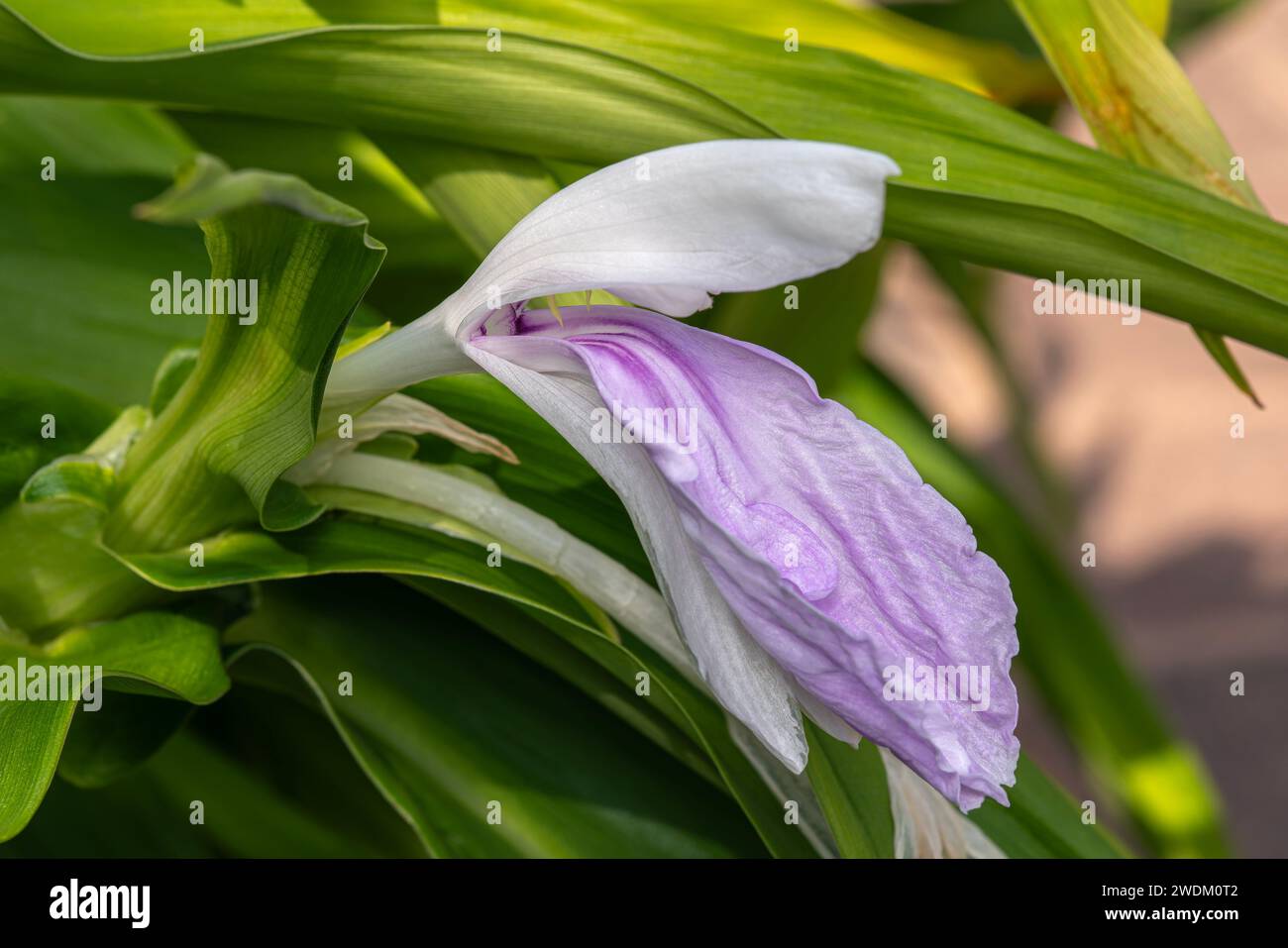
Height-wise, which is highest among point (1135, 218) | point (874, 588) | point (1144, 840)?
point (1135, 218)

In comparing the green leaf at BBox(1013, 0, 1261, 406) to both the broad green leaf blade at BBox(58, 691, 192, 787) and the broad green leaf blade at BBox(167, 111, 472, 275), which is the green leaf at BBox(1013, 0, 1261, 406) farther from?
the broad green leaf blade at BBox(58, 691, 192, 787)

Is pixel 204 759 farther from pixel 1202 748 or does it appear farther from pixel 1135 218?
pixel 1202 748

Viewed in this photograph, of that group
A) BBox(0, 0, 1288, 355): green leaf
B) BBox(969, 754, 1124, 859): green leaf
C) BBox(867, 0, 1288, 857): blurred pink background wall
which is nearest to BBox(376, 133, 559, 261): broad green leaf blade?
BBox(0, 0, 1288, 355): green leaf

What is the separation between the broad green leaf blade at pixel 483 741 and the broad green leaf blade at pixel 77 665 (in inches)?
1.8

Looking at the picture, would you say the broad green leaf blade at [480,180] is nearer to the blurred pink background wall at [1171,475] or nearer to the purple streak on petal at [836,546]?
the purple streak on petal at [836,546]

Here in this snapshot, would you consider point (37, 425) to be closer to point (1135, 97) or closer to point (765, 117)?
point (765, 117)

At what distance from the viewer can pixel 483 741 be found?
421 mm

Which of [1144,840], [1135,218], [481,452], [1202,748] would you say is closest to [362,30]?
[481,452]

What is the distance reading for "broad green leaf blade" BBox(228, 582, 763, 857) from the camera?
41cm

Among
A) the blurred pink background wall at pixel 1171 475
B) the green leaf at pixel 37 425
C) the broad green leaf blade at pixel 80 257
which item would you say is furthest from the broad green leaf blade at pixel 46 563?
the blurred pink background wall at pixel 1171 475

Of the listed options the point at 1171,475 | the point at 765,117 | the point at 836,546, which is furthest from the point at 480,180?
the point at 1171,475
